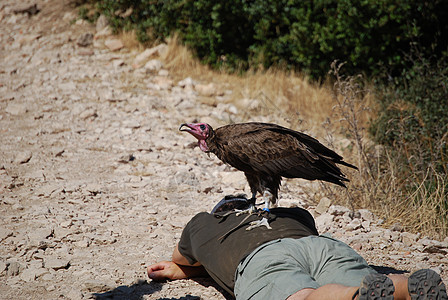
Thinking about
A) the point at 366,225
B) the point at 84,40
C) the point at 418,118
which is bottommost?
the point at 366,225

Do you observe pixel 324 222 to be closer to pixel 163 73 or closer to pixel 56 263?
pixel 56 263

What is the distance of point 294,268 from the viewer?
A: 2.80 metres

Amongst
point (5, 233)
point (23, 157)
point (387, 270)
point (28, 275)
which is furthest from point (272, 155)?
point (23, 157)

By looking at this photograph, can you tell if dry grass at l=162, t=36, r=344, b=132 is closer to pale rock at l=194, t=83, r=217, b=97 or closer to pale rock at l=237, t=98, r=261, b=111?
pale rock at l=237, t=98, r=261, b=111

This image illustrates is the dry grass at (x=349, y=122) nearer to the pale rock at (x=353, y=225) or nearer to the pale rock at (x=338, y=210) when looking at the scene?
the pale rock at (x=338, y=210)

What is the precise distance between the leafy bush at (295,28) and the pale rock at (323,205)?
396cm

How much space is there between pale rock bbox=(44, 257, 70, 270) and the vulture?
143 centimetres

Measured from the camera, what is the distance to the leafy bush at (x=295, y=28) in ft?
26.7

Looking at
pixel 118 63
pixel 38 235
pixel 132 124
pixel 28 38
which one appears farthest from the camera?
pixel 28 38

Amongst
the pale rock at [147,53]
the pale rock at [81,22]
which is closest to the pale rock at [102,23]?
the pale rock at [81,22]

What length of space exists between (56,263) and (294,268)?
81.6 inches

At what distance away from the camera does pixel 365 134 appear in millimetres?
7523

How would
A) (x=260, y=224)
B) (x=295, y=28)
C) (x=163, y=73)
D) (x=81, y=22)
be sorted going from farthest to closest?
(x=81, y=22)
(x=295, y=28)
(x=163, y=73)
(x=260, y=224)

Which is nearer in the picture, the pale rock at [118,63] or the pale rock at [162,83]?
the pale rock at [162,83]
